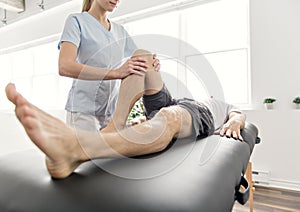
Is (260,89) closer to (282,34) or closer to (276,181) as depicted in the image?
(282,34)

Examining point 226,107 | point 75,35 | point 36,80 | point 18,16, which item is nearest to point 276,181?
point 226,107

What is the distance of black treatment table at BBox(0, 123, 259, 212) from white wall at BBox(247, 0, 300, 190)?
1587 mm

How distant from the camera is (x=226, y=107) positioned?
1.52 metres

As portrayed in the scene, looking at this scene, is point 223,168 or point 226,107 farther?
point 226,107

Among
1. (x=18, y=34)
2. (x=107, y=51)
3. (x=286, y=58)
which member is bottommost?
(x=107, y=51)

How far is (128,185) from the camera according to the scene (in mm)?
444

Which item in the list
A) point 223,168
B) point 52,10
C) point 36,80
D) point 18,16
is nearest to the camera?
point 223,168

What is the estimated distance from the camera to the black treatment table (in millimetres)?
401

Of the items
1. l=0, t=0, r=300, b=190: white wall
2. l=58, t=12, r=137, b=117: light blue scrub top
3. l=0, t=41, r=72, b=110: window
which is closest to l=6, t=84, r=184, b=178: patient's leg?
l=58, t=12, r=137, b=117: light blue scrub top

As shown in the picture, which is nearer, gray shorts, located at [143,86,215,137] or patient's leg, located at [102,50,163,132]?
patient's leg, located at [102,50,163,132]

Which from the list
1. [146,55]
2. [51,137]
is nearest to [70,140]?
[51,137]

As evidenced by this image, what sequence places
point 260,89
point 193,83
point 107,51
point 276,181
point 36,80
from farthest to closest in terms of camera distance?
point 36,80 → point 260,89 → point 276,181 → point 193,83 → point 107,51

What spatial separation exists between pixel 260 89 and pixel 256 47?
38cm

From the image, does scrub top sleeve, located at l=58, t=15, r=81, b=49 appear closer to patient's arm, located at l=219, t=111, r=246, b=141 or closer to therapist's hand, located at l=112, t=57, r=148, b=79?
therapist's hand, located at l=112, t=57, r=148, b=79
